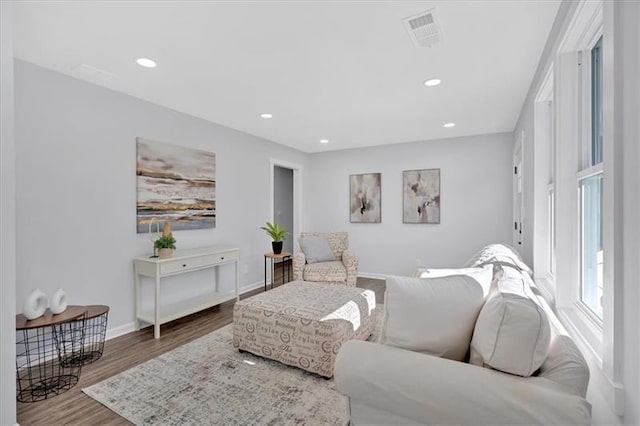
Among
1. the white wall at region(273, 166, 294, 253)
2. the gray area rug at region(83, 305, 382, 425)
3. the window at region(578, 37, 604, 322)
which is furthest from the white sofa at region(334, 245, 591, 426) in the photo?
the white wall at region(273, 166, 294, 253)

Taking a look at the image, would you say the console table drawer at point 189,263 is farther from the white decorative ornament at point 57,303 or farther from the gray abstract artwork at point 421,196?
the gray abstract artwork at point 421,196

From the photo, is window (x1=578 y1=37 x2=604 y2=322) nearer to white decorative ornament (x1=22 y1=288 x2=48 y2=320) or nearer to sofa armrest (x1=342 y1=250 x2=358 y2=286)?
sofa armrest (x1=342 y1=250 x2=358 y2=286)

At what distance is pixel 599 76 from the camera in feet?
4.78

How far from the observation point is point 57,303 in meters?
2.11

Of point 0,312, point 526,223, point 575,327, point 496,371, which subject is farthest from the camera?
point 526,223

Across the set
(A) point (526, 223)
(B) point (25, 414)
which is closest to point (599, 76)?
(A) point (526, 223)

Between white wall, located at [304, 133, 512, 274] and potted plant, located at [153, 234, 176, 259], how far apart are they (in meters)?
3.19

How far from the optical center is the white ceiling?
174 cm

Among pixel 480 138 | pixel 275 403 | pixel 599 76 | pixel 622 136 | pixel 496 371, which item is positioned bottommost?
pixel 275 403

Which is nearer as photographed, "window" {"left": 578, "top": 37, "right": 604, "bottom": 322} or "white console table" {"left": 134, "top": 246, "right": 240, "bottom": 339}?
"window" {"left": 578, "top": 37, "right": 604, "bottom": 322}

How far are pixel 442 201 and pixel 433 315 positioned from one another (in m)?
3.96

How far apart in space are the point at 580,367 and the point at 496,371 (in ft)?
0.81

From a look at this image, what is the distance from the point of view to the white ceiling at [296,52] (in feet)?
5.69

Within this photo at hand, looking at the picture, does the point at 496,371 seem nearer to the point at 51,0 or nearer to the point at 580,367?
Result: the point at 580,367
